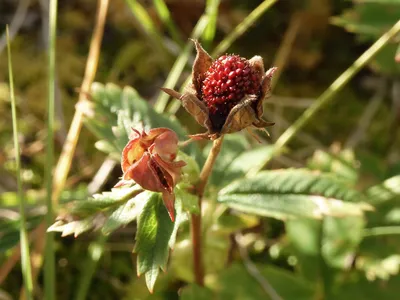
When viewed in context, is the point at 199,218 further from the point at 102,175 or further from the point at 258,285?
the point at 102,175

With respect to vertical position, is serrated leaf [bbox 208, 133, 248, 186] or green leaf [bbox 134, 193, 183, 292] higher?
green leaf [bbox 134, 193, 183, 292]

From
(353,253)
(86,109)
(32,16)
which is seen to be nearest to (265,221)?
(353,253)

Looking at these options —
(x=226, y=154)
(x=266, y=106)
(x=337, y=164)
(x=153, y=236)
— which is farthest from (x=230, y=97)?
(x=266, y=106)

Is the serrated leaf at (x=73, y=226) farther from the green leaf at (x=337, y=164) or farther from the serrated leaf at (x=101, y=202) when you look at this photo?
the green leaf at (x=337, y=164)

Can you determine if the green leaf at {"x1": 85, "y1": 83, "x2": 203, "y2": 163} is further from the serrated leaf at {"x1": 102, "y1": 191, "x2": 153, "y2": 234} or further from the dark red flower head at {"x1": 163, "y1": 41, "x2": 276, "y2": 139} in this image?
the dark red flower head at {"x1": 163, "y1": 41, "x2": 276, "y2": 139}

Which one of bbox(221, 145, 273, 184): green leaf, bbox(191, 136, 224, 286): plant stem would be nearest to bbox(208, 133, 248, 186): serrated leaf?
bbox(221, 145, 273, 184): green leaf
